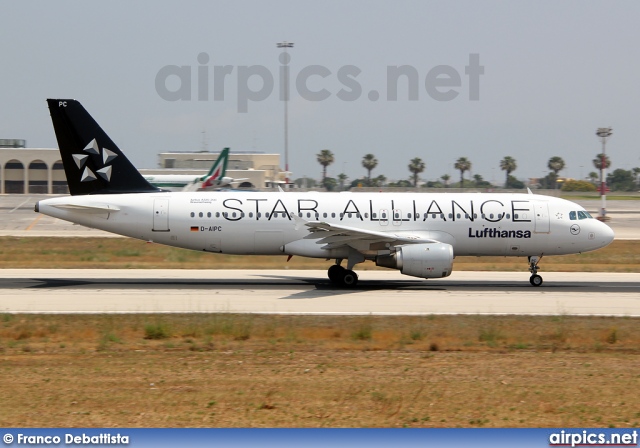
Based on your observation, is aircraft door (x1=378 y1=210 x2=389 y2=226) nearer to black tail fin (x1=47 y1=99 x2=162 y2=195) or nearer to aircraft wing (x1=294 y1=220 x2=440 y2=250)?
aircraft wing (x1=294 y1=220 x2=440 y2=250)

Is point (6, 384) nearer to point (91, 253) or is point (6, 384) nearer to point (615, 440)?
point (615, 440)

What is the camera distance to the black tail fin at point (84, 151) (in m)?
27.9

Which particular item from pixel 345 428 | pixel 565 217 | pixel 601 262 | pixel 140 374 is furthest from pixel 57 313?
pixel 601 262

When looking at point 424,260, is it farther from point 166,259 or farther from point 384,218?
point 166,259

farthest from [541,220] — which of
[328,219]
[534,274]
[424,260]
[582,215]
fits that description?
[328,219]

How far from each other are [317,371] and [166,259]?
24037 millimetres

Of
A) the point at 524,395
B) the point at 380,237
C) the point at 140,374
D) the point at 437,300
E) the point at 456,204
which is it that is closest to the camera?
the point at 524,395

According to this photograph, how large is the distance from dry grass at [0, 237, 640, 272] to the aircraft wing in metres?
6.90

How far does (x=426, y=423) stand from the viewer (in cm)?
1094

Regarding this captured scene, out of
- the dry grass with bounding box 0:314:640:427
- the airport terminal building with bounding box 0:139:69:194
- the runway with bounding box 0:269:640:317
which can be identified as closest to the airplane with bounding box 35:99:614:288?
the runway with bounding box 0:269:640:317

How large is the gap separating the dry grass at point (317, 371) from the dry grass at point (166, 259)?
14.3 m

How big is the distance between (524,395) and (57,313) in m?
12.9

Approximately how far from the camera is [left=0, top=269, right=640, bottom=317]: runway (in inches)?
867

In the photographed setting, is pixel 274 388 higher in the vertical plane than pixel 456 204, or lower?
lower
